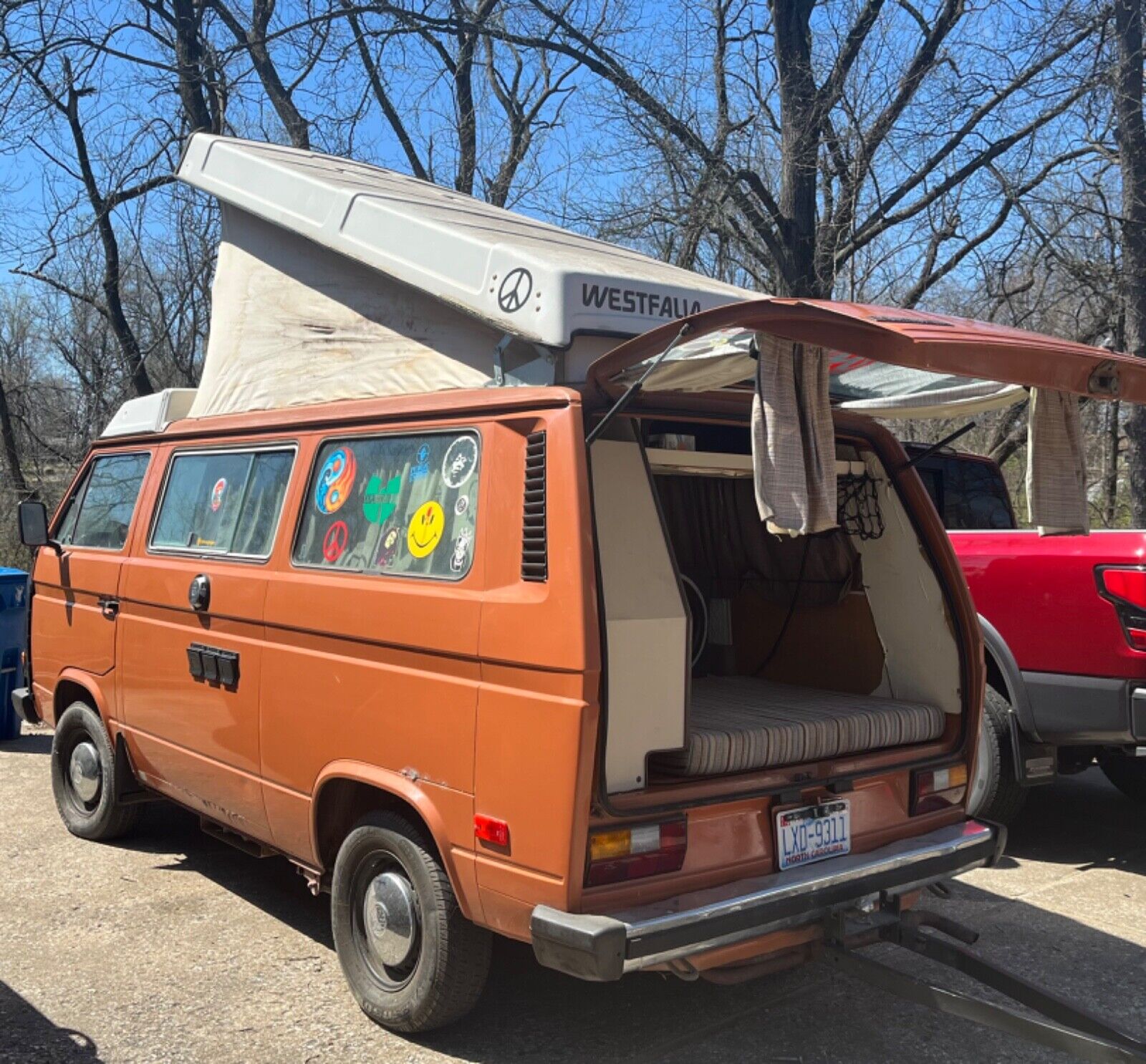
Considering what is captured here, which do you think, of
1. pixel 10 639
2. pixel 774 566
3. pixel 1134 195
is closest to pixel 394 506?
pixel 774 566

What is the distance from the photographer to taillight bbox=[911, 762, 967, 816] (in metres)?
4.03

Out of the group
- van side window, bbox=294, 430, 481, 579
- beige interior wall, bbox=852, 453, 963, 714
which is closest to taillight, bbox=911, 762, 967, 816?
beige interior wall, bbox=852, 453, 963, 714

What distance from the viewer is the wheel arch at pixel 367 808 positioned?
3471mm

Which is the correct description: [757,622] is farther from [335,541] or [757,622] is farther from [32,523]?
[32,523]

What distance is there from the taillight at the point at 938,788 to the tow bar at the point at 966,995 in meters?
0.38

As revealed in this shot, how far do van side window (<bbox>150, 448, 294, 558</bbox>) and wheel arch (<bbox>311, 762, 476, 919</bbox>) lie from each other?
3.26ft

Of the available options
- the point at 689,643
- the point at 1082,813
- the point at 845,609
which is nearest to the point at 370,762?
the point at 689,643

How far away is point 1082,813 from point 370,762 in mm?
4934

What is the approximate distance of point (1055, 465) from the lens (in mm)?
3557

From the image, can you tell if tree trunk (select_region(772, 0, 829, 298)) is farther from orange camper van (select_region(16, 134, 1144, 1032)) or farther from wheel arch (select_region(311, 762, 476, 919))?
wheel arch (select_region(311, 762, 476, 919))

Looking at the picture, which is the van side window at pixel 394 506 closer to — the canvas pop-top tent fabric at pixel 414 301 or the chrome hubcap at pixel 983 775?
the canvas pop-top tent fabric at pixel 414 301

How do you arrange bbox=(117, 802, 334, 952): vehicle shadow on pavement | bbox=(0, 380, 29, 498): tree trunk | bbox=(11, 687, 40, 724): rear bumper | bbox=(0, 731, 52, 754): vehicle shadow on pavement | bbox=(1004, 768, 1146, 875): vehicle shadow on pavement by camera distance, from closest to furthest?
bbox=(117, 802, 334, 952): vehicle shadow on pavement
bbox=(1004, 768, 1146, 875): vehicle shadow on pavement
bbox=(11, 687, 40, 724): rear bumper
bbox=(0, 731, 52, 754): vehicle shadow on pavement
bbox=(0, 380, 29, 498): tree trunk

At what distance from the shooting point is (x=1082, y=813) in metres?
6.87

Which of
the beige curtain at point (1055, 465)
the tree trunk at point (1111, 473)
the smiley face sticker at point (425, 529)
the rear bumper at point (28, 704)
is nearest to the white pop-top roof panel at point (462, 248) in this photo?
the smiley face sticker at point (425, 529)
